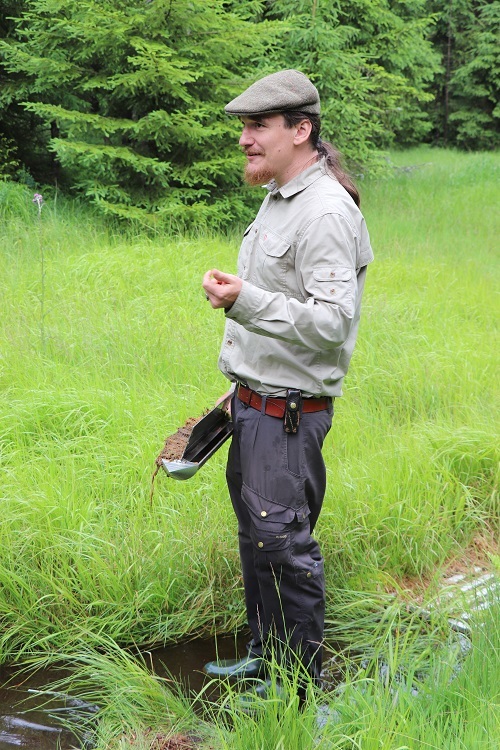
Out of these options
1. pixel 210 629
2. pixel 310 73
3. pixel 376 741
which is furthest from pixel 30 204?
pixel 376 741

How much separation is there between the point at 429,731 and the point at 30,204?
269 inches

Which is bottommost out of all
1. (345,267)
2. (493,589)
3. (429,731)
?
(493,589)

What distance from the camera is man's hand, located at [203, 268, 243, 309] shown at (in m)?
2.22

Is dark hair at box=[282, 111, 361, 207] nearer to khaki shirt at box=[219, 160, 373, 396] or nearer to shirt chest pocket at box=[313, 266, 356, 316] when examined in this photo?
khaki shirt at box=[219, 160, 373, 396]

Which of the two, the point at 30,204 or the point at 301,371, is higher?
the point at 301,371

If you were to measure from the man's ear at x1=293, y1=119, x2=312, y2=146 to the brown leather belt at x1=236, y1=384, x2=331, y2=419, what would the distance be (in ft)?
2.58

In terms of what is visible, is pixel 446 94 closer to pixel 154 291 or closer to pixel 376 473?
pixel 154 291

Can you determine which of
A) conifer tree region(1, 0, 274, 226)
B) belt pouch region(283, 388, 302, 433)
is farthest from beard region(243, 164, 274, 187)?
conifer tree region(1, 0, 274, 226)

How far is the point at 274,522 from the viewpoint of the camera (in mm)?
2574

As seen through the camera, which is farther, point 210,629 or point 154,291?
point 154,291

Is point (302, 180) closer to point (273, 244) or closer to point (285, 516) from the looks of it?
point (273, 244)

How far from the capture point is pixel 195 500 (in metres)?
3.59

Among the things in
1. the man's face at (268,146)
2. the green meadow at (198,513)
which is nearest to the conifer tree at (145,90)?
the green meadow at (198,513)

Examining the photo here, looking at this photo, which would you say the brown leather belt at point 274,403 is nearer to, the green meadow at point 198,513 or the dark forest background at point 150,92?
the green meadow at point 198,513
